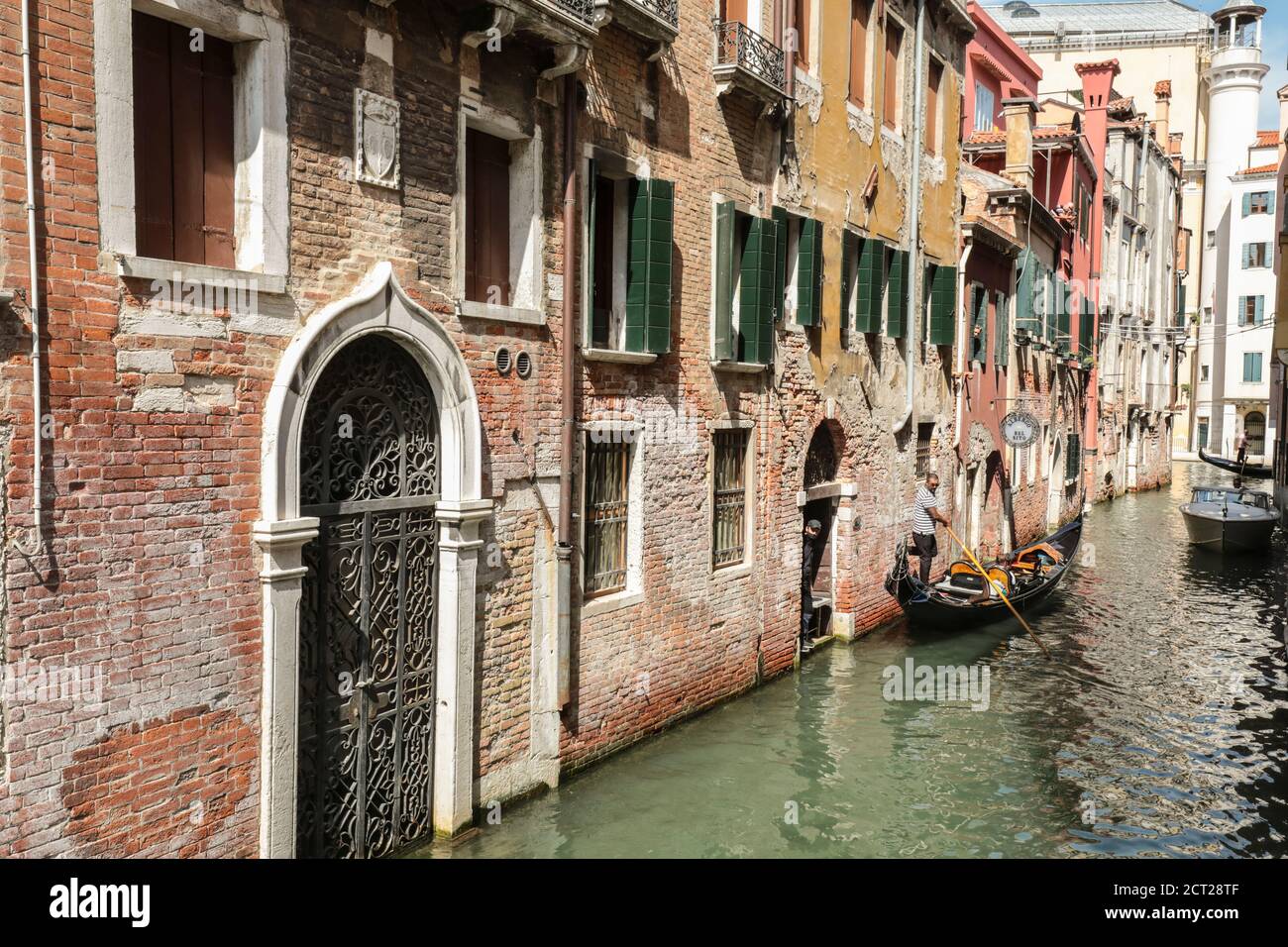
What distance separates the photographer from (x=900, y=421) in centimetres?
1465

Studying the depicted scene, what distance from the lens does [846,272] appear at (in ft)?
42.5

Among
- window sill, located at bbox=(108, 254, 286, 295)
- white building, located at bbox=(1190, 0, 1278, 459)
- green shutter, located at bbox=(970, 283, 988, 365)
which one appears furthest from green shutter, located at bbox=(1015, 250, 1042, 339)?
white building, located at bbox=(1190, 0, 1278, 459)

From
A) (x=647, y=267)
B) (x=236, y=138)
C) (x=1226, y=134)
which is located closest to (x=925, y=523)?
(x=647, y=267)

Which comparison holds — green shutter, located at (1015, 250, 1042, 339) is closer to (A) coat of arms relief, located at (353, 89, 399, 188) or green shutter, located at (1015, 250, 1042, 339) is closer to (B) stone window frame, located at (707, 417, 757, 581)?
(B) stone window frame, located at (707, 417, 757, 581)

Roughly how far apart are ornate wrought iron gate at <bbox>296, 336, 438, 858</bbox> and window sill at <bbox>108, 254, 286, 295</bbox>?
0.67 metres

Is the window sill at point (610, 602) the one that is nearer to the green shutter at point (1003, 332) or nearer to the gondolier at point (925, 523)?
the gondolier at point (925, 523)

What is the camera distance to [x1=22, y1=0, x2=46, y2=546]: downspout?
4.61 metres

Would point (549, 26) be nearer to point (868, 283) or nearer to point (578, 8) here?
point (578, 8)

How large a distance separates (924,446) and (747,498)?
19.3 feet
